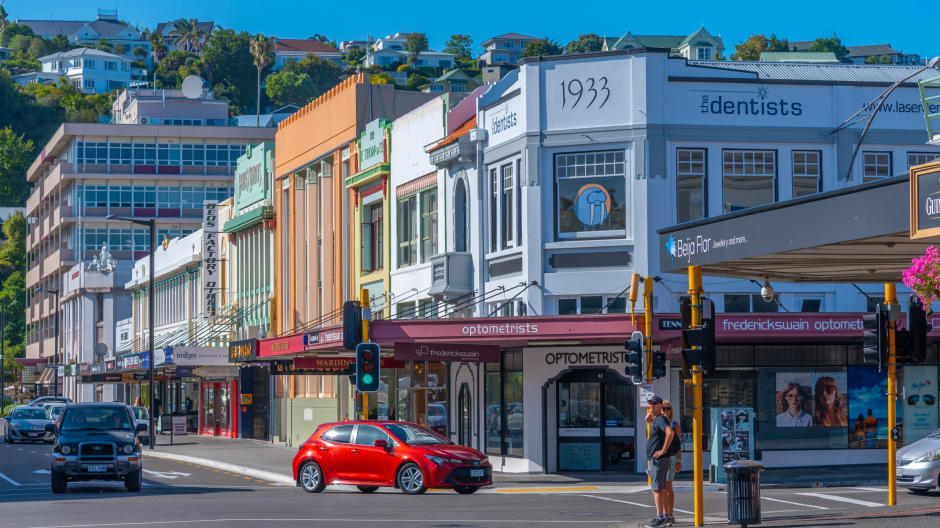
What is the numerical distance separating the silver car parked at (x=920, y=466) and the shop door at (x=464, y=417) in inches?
468

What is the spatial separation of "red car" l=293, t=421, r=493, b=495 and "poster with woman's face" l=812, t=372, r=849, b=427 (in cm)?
954

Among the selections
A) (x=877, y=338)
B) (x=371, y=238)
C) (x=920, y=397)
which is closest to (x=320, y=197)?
(x=371, y=238)

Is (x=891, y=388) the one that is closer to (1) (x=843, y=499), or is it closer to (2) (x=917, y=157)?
(1) (x=843, y=499)

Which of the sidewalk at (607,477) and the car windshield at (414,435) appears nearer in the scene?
the car windshield at (414,435)

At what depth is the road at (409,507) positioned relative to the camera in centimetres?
1845

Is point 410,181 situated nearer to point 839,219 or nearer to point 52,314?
point 839,219

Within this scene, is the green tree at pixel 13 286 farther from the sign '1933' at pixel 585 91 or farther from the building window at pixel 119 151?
Result: the sign '1933' at pixel 585 91

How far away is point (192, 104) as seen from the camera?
379ft

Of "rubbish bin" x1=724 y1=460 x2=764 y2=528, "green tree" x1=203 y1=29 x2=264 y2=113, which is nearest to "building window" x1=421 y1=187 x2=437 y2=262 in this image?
"rubbish bin" x1=724 y1=460 x2=764 y2=528

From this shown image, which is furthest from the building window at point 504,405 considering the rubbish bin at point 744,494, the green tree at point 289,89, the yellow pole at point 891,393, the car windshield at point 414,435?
the green tree at point 289,89

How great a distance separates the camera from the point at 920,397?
30.3m

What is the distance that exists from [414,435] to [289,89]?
15529 centimetres

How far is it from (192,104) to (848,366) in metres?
93.2

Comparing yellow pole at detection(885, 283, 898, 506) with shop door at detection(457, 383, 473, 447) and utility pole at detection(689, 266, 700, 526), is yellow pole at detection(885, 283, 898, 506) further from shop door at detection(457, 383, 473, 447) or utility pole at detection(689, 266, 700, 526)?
shop door at detection(457, 383, 473, 447)
